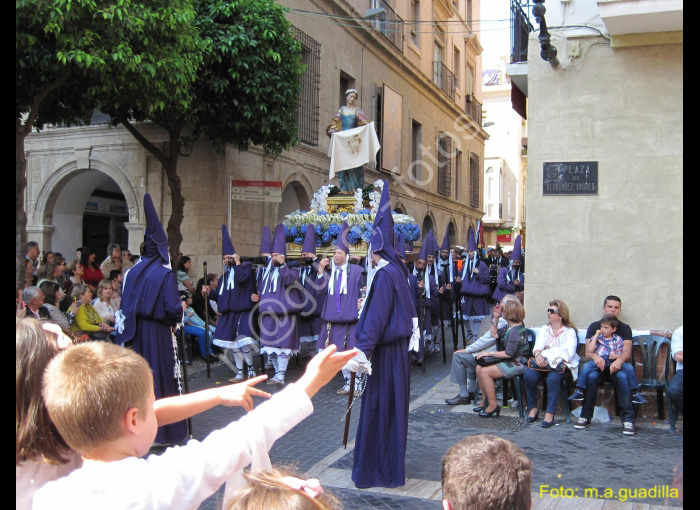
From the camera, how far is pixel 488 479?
5.96ft

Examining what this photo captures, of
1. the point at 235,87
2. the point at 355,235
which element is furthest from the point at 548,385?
the point at 235,87

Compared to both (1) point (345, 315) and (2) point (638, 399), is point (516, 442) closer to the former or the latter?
(2) point (638, 399)

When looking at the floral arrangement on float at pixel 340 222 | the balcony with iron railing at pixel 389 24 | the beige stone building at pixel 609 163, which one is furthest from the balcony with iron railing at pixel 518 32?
the balcony with iron railing at pixel 389 24

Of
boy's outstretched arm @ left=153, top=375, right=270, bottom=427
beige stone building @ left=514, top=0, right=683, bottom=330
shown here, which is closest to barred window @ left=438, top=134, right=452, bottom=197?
beige stone building @ left=514, top=0, right=683, bottom=330

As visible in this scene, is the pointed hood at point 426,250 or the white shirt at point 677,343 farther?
the pointed hood at point 426,250

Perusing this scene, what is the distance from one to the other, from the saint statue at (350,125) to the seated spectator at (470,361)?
6.27m

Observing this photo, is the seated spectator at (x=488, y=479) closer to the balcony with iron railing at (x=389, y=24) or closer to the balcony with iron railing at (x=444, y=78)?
the balcony with iron railing at (x=389, y=24)

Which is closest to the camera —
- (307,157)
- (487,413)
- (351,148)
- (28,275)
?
(487,413)

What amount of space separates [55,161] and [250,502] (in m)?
16.0

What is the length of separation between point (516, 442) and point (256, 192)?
31.0 ft

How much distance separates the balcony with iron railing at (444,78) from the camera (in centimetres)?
2981

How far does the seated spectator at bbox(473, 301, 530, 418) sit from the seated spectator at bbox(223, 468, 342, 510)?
20.0 ft
